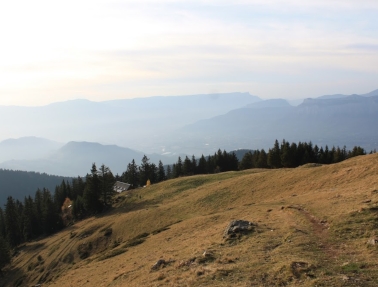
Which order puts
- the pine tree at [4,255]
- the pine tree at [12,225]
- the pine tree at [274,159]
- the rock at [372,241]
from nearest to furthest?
the rock at [372,241] → the pine tree at [4,255] → the pine tree at [12,225] → the pine tree at [274,159]

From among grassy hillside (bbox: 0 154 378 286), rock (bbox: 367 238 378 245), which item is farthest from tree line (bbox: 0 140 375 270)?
rock (bbox: 367 238 378 245)

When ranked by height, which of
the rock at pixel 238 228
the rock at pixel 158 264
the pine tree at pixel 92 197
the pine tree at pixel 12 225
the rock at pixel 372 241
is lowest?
the pine tree at pixel 12 225

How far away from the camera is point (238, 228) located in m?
25.0

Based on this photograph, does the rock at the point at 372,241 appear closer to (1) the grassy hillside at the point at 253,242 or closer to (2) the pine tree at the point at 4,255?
(1) the grassy hillside at the point at 253,242

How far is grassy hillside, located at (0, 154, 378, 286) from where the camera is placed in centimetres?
1603

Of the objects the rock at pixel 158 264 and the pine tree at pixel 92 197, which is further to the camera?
the pine tree at pixel 92 197

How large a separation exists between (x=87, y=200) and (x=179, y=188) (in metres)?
25.3

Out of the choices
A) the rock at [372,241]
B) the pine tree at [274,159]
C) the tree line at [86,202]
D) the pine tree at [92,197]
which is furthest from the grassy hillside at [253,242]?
the pine tree at [274,159]

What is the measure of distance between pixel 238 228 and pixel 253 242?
10.7ft

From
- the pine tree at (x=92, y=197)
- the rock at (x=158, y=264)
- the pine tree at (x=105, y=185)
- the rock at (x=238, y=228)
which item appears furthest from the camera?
the pine tree at (x=105, y=185)

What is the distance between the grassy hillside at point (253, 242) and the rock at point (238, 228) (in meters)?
0.84

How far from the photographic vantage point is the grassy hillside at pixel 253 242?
16.0 metres

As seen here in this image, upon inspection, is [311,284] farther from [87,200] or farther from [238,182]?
[87,200]

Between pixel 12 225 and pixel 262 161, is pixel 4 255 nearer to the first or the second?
pixel 12 225
